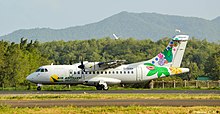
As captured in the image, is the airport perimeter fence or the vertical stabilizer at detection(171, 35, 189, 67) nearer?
the vertical stabilizer at detection(171, 35, 189, 67)

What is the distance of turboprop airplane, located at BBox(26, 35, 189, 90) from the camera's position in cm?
5900

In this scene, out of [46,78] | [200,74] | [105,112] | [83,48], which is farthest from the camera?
[83,48]

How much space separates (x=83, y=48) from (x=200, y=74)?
4688cm

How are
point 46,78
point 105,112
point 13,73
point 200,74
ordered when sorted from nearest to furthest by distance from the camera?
point 105,112 < point 46,78 < point 13,73 < point 200,74

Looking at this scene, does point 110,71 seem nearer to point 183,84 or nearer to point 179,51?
point 179,51

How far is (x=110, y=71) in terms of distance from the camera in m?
60.6

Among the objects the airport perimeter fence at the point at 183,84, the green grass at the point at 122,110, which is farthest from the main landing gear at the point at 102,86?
the green grass at the point at 122,110

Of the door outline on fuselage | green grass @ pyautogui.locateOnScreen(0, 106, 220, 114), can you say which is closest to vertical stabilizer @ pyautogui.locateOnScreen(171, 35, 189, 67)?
the door outline on fuselage

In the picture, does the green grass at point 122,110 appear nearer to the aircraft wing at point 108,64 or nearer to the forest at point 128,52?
the aircraft wing at point 108,64

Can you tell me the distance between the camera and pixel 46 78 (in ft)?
193

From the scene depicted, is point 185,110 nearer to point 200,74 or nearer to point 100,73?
point 100,73

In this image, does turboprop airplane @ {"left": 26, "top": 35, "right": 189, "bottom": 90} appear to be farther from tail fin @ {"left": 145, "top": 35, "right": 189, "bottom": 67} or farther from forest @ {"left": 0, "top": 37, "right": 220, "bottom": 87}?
forest @ {"left": 0, "top": 37, "right": 220, "bottom": 87}

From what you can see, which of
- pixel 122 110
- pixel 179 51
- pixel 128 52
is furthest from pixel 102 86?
pixel 128 52

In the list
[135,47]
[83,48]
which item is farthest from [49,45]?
[135,47]
